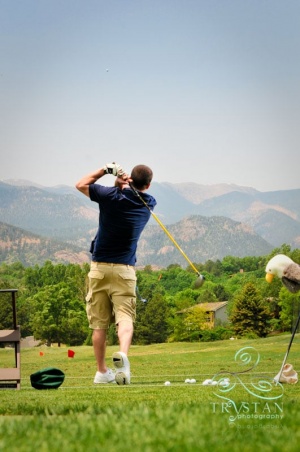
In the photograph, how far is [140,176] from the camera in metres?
6.52

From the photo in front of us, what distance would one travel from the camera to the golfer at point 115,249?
6492 mm

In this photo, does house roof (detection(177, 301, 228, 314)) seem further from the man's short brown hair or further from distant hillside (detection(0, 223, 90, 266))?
distant hillside (detection(0, 223, 90, 266))

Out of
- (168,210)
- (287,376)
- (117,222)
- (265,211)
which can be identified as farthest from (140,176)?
(168,210)

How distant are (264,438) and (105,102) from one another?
7714cm

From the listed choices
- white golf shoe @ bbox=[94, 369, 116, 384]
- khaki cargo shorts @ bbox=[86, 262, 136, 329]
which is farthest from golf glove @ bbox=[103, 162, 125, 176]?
white golf shoe @ bbox=[94, 369, 116, 384]

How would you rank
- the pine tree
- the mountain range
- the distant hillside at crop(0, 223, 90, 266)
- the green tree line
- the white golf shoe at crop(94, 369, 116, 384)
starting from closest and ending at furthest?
the white golf shoe at crop(94, 369, 116, 384)
the pine tree
the green tree line
the distant hillside at crop(0, 223, 90, 266)
the mountain range

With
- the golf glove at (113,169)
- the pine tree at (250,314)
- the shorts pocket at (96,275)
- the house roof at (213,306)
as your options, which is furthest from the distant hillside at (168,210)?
the golf glove at (113,169)

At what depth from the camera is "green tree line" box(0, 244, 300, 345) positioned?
27.0 metres

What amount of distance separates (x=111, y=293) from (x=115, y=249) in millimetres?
348

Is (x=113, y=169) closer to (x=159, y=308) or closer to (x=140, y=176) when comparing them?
(x=140, y=176)

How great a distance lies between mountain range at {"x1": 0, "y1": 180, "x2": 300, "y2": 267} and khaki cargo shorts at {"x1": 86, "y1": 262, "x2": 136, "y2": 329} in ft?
286

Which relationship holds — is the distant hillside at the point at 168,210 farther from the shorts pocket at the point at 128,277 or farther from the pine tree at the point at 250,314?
the shorts pocket at the point at 128,277

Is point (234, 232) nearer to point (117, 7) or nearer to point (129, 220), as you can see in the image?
point (117, 7)

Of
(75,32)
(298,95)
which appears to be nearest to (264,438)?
(298,95)
